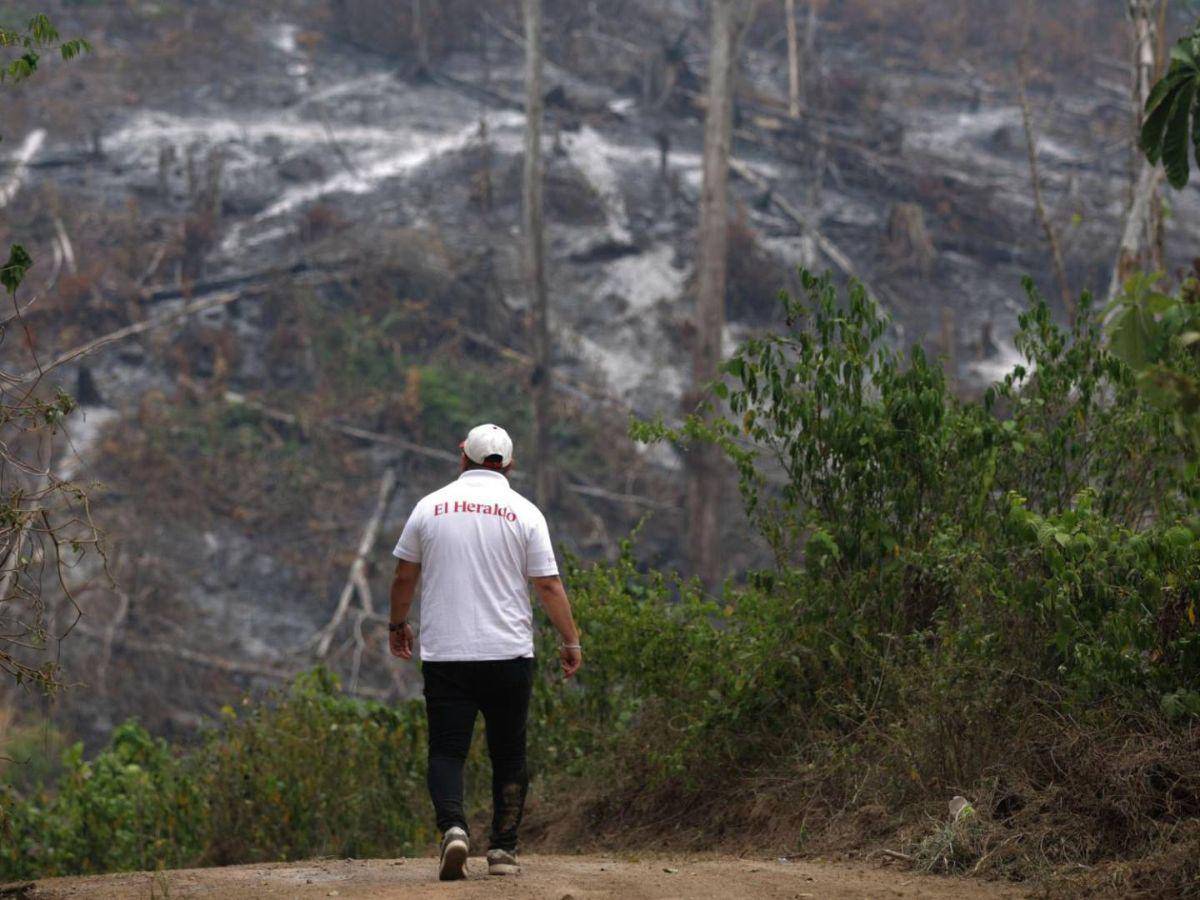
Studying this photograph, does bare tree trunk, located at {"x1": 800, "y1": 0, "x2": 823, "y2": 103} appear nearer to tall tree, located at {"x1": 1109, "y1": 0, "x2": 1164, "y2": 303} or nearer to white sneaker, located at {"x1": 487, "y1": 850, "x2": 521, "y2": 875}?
tall tree, located at {"x1": 1109, "y1": 0, "x2": 1164, "y2": 303}

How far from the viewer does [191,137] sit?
78.0 feet

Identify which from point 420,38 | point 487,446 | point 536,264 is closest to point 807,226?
point 536,264

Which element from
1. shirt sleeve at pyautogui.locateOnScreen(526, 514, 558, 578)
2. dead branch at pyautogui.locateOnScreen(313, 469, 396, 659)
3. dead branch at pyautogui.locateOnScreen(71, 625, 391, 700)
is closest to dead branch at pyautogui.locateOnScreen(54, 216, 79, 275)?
dead branch at pyautogui.locateOnScreen(313, 469, 396, 659)

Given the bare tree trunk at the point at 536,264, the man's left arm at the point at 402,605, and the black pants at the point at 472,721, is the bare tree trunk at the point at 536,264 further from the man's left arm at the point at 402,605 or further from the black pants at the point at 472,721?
the black pants at the point at 472,721

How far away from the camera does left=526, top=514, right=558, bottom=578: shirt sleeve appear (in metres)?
5.82

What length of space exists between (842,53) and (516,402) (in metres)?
12.6

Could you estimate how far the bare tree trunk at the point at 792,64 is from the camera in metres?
26.2

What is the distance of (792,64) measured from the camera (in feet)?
88.6

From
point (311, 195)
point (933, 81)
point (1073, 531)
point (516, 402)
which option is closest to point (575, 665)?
point (1073, 531)

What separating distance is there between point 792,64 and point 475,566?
75.3 feet

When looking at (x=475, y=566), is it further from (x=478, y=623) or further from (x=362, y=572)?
(x=362, y=572)

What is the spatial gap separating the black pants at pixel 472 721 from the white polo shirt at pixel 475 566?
3.2 inches

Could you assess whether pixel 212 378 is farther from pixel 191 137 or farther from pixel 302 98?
pixel 302 98

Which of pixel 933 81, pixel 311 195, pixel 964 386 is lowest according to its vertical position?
pixel 964 386
